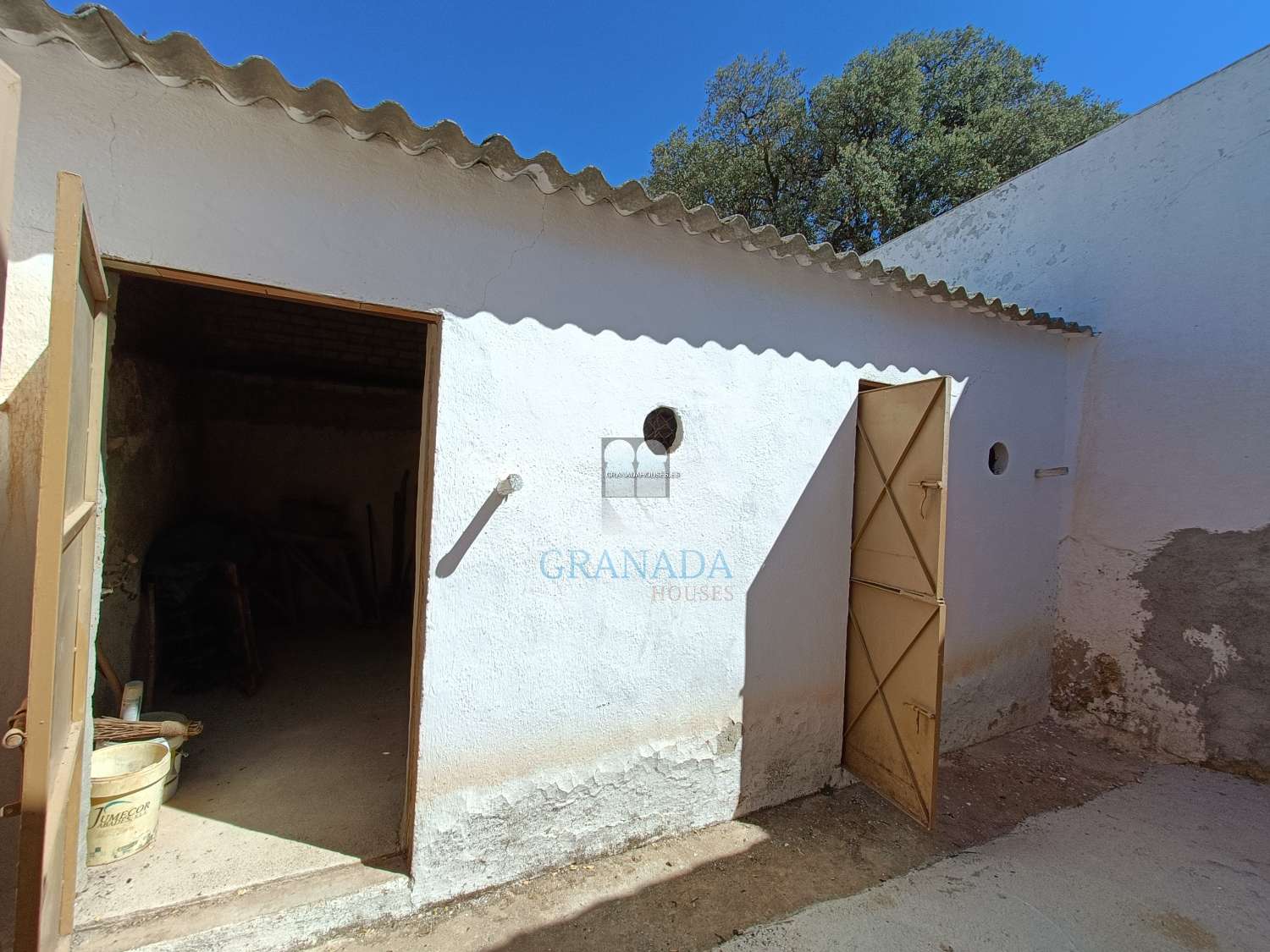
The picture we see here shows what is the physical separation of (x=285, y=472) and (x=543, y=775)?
564cm

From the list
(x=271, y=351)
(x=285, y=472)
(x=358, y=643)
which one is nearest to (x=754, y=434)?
(x=358, y=643)

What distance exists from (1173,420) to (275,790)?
23.7ft

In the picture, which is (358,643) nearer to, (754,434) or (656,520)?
(656,520)

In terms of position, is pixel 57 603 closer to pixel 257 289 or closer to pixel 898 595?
pixel 257 289

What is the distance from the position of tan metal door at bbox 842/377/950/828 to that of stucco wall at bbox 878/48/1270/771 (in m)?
2.77

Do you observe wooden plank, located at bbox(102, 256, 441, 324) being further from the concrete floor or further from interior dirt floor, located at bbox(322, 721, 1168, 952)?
the concrete floor

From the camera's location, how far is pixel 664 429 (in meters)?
3.36

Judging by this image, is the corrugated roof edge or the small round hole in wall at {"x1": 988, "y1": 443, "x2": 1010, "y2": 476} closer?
the corrugated roof edge

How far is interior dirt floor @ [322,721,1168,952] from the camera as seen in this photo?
260 centimetres

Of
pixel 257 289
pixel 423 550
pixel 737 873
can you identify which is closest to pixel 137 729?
pixel 423 550

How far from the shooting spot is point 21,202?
200 cm

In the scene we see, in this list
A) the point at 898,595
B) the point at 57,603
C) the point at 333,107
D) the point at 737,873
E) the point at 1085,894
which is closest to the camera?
the point at 57,603

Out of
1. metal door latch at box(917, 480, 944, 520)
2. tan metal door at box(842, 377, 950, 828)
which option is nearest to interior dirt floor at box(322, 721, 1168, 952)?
tan metal door at box(842, 377, 950, 828)

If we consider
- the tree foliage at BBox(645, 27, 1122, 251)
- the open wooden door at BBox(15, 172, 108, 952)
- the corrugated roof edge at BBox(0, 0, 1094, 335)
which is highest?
the tree foliage at BBox(645, 27, 1122, 251)
